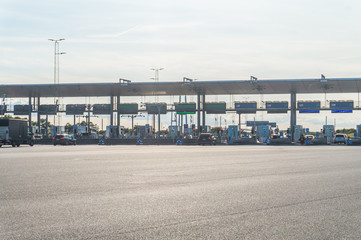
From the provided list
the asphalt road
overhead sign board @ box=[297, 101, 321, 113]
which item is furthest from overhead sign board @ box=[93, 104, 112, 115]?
the asphalt road

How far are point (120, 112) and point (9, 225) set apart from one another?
70.6 metres

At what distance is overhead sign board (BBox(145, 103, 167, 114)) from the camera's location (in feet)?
253

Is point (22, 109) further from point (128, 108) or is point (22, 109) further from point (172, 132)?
point (172, 132)

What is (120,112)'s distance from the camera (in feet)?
255

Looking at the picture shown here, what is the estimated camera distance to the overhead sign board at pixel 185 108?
245ft

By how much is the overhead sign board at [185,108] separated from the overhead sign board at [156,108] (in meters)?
2.55

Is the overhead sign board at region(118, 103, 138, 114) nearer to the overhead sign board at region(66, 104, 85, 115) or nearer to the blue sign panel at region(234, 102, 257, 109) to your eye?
the overhead sign board at region(66, 104, 85, 115)

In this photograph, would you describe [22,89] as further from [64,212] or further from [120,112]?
[64,212]

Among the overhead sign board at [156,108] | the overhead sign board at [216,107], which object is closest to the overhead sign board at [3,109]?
the overhead sign board at [156,108]

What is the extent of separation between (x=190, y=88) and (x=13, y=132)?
27.4 metres

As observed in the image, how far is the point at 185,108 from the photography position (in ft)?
246

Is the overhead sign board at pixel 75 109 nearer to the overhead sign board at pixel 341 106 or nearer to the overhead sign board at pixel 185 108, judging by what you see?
the overhead sign board at pixel 185 108

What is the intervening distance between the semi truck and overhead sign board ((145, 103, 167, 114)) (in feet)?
87.7

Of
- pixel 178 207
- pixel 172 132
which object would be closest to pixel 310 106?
pixel 172 132
